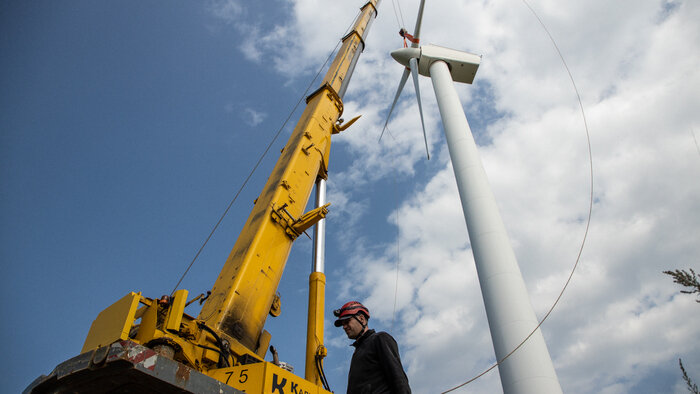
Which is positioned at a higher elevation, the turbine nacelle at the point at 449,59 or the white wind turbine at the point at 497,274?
the turbine nacelle at the point at 449,59

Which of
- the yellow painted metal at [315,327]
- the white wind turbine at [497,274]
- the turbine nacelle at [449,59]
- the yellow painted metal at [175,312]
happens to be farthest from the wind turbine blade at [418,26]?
the yellow painted metal at [175,312]

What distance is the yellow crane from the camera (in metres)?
4.21

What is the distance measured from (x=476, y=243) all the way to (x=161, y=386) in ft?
22.3

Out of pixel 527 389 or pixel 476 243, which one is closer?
pixel 527 389

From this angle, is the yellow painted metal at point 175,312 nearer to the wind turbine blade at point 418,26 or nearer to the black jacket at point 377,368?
the black jacket at point 377,368

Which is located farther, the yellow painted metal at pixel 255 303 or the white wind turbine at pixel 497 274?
the white wind turbine at pixel 497 274

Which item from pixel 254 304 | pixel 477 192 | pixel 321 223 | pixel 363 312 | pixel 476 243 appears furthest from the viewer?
pixel 321 223

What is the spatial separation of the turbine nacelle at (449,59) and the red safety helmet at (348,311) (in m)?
12.6

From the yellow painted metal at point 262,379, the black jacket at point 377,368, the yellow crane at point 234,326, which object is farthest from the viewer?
the yellow painted metal at point 262,379

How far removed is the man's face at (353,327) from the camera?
3.89m

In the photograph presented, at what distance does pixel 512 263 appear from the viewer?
8375mm

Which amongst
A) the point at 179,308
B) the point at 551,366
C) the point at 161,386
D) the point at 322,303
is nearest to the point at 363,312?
the point at 161,386

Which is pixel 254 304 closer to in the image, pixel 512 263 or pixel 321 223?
pixel 321 223

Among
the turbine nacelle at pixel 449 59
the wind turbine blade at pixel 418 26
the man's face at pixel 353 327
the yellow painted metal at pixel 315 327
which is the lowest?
the man's face at pixel 353 327
